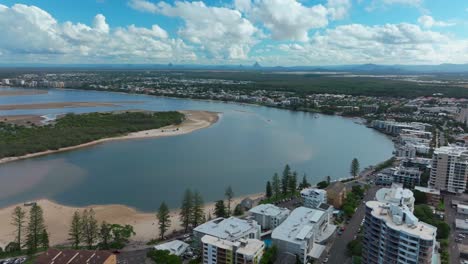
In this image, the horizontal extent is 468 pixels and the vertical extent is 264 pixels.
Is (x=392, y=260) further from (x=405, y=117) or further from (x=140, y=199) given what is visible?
(x=405, y=117)

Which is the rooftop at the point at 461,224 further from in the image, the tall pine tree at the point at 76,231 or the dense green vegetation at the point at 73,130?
the dense green vegetation at the point at 73,130

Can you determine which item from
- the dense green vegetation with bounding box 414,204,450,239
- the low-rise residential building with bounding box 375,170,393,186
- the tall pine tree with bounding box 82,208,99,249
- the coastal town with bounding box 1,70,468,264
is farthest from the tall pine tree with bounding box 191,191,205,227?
the low-rise residential building with bounding box 375,170,393,186

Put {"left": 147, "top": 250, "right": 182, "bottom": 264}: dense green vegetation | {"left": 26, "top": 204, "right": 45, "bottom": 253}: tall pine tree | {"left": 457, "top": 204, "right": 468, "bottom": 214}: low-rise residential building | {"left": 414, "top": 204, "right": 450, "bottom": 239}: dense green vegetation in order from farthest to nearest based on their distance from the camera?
{"left": 457, "top": 204, "right": 468, "bottom": 214}: low-rise residential building
{"left": 414, "top": 204, "right": 450, "bottom": 239}: dense green vegetation
{"left": 26, "top": 204, "right": 45, "bottom": 253}: tall pine tree
{"left": 147, "top": 250, "right": 182, "bottom": 264}: dense green vegetation

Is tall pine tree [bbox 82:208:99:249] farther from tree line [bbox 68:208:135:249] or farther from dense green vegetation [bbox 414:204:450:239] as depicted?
dense green vegetation [bbox 414:204:450:239]

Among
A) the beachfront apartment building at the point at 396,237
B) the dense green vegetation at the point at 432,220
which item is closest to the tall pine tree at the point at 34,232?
the beachfront apartment building at the point at 396,237

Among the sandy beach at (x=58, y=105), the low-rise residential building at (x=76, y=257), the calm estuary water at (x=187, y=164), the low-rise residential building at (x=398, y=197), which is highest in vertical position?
the low-rise residential building at (x=398, y=197)

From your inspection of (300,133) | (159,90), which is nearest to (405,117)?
(300,133)

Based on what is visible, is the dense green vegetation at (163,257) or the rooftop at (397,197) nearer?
the dense green vegetation at (163,257)
